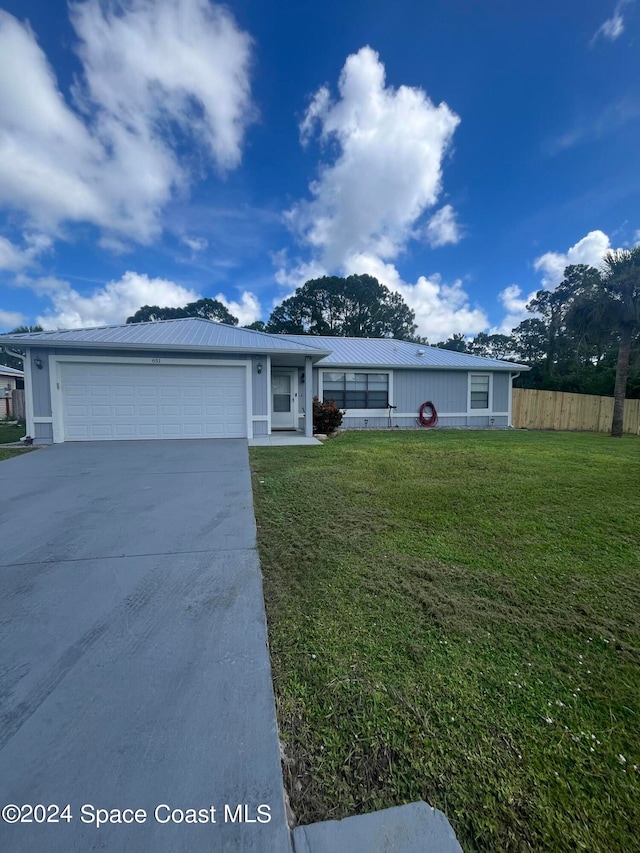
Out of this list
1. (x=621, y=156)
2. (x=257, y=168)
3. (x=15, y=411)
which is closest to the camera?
(x=621, y=156)

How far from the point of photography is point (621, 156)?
35.3 feet

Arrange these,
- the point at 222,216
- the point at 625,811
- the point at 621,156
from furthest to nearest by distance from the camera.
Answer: the point at 222,216 < the point at 621,156 < the point at 625,811

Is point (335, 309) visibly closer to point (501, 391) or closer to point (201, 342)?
point (501, 391)

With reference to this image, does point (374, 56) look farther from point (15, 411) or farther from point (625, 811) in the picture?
point (15, 411)

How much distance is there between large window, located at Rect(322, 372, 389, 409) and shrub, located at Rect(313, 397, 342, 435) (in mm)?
1931

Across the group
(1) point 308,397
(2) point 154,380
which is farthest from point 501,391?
(2) point 154,380

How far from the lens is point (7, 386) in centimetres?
2128

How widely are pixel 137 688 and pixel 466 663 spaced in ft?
5.59

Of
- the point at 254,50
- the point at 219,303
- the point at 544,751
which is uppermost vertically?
the point at 219,303

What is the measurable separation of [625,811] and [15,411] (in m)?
24.7

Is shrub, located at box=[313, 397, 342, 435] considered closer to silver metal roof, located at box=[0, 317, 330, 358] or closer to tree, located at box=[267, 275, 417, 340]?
silver metal roof, located at box=[0, 317, 330, 358]

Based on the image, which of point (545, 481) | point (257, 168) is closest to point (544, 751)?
point (545, 481)

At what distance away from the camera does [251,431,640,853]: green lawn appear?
1.23 metres

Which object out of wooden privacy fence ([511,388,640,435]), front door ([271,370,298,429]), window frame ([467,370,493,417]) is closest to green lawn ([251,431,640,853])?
front door ([271,370,298,429])
